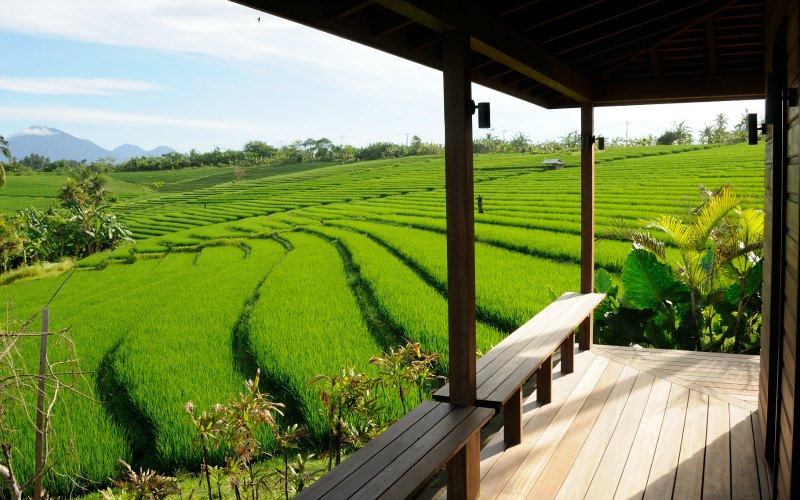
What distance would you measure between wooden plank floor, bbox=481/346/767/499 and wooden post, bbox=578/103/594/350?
0.30 m

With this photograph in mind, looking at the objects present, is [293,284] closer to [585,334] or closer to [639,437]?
[585,334]

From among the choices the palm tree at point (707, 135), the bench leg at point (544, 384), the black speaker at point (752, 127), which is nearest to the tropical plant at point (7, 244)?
the bench leg at point (544, 384)

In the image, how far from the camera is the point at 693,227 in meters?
5.41

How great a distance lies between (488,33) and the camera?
262 cm

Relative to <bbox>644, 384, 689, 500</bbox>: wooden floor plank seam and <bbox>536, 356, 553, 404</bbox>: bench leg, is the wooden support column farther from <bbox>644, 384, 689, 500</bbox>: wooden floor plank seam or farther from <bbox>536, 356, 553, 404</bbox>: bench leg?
<bbox>536, 356, 553, 404</bbox>: bench leg

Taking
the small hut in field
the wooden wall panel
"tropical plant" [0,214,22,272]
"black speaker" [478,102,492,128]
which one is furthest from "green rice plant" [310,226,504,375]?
the small hut in field

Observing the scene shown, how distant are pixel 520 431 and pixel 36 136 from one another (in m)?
112

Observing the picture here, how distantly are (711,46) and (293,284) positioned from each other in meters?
10.1

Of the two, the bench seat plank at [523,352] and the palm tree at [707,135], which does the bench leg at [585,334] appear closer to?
the bench seat plank at [523,352]

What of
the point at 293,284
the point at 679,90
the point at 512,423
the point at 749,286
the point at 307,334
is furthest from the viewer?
the point at 293,284

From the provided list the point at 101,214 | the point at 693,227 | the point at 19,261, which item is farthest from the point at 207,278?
the point at 693,227

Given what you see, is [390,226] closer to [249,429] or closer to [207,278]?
[207,278]

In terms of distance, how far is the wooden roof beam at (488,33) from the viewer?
211 centimetres

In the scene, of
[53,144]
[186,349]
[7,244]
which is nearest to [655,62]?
[186,349]
